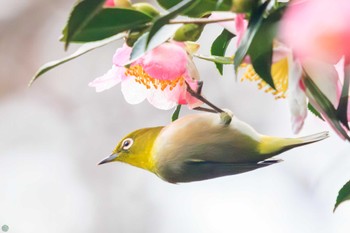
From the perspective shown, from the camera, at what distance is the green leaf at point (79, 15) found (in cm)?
31

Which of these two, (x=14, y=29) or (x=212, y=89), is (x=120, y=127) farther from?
(x=14, y=29)

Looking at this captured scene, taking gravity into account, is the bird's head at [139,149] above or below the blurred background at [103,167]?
above

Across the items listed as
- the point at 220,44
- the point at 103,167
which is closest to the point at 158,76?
the point at 220,44

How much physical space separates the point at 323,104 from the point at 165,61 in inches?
3.8

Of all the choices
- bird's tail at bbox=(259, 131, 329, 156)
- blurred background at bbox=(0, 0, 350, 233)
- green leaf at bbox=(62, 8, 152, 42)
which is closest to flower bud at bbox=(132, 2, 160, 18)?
green leaf at bbox=(62, 8, 152, 42)

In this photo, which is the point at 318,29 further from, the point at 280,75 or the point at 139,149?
the point at 139,149

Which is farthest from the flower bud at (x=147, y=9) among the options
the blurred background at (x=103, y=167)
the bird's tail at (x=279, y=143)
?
the blurred background at (x=103, y=167)

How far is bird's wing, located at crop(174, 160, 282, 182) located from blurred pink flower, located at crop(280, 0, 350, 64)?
111mm

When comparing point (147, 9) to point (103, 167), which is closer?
point (147, 9)

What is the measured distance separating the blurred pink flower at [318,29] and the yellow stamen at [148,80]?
12cm

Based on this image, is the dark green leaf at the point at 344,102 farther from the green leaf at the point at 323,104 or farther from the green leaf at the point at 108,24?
the green leaf at the point at 108,24

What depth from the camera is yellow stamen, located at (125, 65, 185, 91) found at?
432mm

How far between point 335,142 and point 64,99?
685 millimetres

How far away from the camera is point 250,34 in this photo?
1.05 ft
